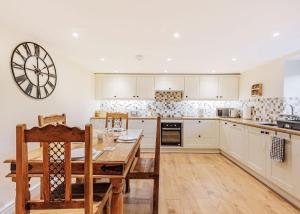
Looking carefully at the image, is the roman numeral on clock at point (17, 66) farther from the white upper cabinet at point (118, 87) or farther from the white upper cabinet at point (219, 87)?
the white upper cabinet at point (219, 87)

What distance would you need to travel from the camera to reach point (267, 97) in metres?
4.00

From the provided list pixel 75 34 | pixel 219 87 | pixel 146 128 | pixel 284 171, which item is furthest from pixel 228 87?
pixel 75 34

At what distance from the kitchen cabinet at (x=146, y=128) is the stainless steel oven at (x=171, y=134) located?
0.27m

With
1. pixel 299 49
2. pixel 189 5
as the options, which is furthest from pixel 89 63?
pixel 299 49

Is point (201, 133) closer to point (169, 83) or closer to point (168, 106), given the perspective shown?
point (168, 106)

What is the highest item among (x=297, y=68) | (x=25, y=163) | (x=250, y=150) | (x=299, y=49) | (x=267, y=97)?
(x=299, y=49)

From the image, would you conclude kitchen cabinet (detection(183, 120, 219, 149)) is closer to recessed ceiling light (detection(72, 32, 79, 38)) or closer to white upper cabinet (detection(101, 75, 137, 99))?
white upper cabinet (detection(101, 75, 137, 99))

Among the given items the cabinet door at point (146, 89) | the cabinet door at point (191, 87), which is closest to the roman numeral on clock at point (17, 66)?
the cabinet door at point (146, 89)

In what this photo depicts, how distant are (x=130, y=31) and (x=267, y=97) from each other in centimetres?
303

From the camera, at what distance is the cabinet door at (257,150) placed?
3.13m

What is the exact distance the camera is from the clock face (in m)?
2.45

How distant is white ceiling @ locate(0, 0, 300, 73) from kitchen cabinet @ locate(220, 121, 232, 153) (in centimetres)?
164

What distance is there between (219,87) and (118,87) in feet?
8.77

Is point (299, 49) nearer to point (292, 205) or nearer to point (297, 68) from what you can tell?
point (297, 68)
